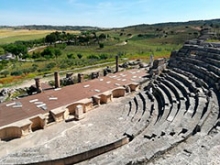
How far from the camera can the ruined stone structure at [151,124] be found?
8.67 m

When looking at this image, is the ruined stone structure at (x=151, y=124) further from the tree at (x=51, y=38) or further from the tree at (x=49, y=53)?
the tree at (x=51, y=38)

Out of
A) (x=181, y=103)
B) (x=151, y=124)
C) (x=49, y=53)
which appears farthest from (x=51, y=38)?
(x=151, y=124)

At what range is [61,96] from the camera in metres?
20.3

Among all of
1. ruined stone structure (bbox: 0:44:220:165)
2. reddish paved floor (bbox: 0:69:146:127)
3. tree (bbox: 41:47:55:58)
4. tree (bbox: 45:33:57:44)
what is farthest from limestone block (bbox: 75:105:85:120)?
tree (bbox: 45:33:57:44)

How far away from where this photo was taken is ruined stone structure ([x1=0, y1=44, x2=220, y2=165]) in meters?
8.67

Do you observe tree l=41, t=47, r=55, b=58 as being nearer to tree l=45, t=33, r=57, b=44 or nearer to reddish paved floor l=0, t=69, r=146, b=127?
tree l=45, t=33, r=57, b=44

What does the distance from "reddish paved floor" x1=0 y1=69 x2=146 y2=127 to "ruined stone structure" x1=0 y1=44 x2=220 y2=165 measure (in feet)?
2.30

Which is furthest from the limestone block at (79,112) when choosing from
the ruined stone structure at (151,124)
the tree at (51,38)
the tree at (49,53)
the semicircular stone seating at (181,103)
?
the tree at (51,38)

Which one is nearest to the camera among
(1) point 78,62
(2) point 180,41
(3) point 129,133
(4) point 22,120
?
(3) point 129,133

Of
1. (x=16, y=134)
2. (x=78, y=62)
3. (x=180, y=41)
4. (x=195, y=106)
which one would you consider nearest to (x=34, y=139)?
(x=16, y=134)

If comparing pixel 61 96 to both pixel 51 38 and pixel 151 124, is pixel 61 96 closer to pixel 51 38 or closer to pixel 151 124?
pixel 151 124

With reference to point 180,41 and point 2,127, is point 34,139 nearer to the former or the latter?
point 2,127

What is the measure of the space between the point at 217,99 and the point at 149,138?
5.55 meters

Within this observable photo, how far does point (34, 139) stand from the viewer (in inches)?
574
